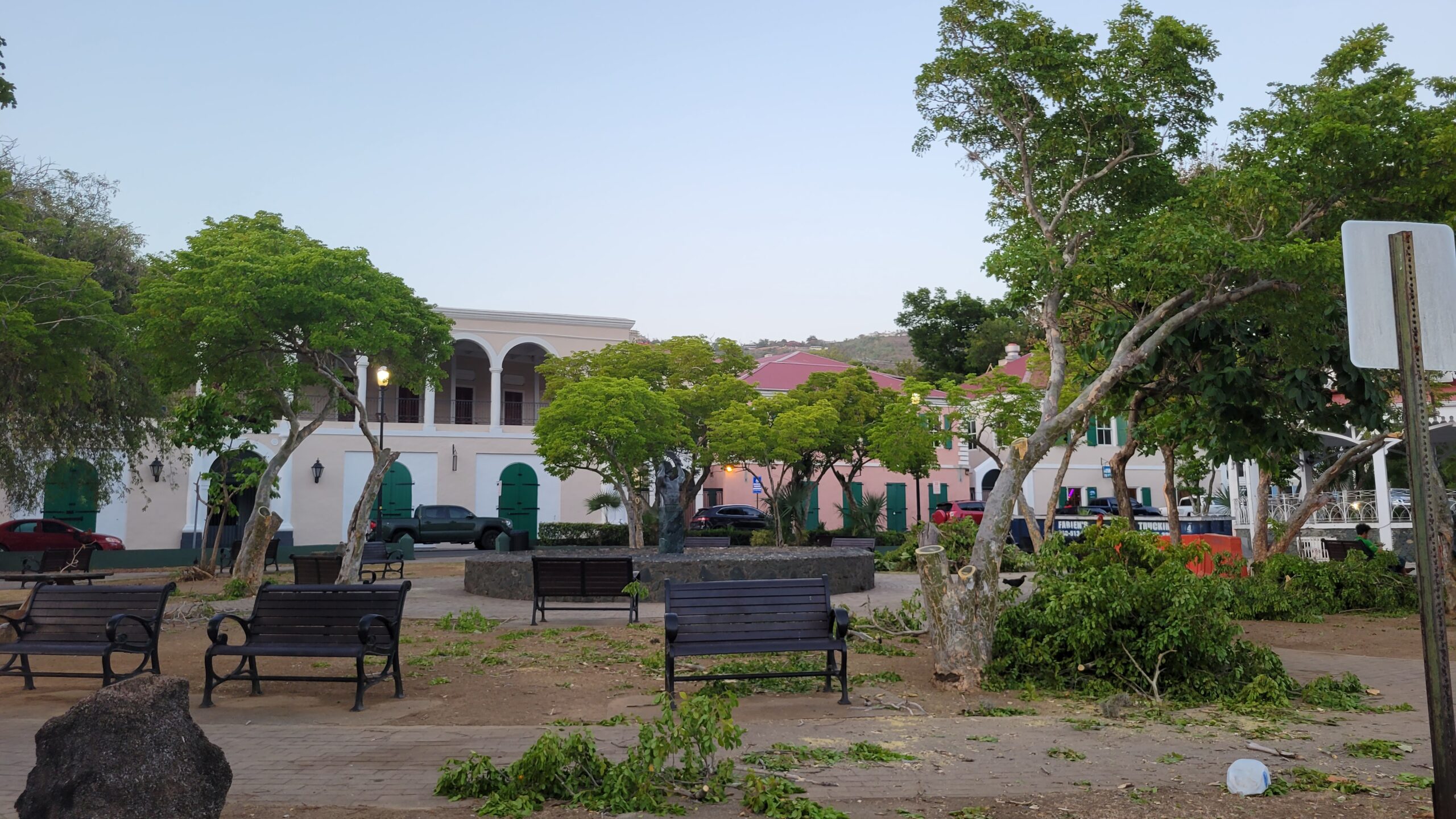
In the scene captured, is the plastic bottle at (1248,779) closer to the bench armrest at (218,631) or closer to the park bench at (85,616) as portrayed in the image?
the bench armrest at (218,631)

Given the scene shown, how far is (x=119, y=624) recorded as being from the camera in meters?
7.60

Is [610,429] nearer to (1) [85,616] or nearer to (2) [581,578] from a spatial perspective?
(2) [581,578]

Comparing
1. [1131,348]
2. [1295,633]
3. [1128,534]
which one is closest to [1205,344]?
[1131,348]

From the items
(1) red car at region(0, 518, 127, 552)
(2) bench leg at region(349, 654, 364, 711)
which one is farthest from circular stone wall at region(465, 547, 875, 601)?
(1) red car at region(0, 518, 127, 552)

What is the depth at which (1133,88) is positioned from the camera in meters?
9.87

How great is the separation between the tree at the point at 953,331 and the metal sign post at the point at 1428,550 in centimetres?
5121

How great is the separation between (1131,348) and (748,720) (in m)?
5.10

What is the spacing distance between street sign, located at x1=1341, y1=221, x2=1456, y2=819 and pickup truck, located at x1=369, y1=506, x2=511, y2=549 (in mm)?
29361

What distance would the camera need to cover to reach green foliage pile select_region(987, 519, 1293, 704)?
7.40 metres

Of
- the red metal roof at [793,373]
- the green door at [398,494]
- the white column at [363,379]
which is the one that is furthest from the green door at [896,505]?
the white column at [363,379]

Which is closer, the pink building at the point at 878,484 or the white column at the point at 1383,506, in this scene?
the white column at the point at 1383,506

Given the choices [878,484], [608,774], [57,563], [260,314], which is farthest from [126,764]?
[878,484]

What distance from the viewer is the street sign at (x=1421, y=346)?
146 inches

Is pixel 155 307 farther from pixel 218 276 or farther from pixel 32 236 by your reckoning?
pixel 32 236
